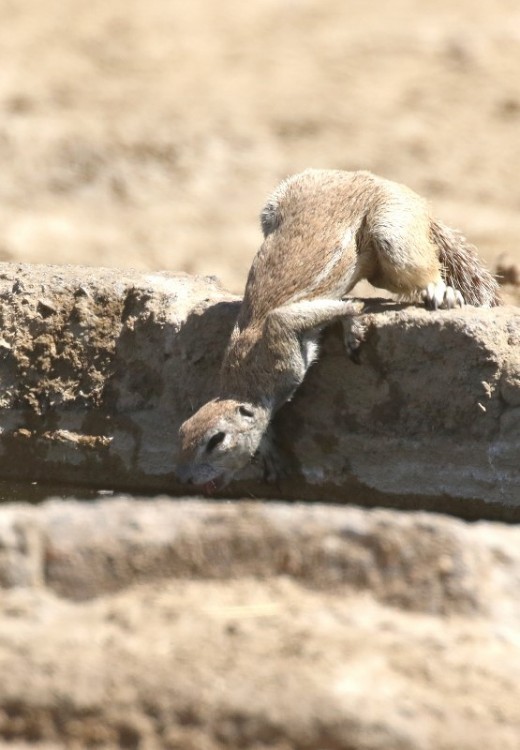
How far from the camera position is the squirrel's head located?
19.7 feet

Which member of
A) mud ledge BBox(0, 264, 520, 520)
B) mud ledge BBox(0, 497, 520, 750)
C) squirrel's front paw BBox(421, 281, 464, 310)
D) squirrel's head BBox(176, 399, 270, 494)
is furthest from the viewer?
squirrel's front paw BBox(421, 281, 464, 310)

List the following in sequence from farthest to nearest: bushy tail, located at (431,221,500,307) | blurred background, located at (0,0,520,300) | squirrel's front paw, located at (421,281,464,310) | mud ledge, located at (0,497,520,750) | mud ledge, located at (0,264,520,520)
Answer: blurred background, located at (0,0,520,300) → bushy tail, located at (431,221,500,307) → squirrel's front paw, located at (421,281,464,310) → mud ledge, located at (0,264,520,520) → mud ledge, located at (0,497,520,750)

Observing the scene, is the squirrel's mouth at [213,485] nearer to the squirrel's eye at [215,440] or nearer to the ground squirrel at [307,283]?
the ground squirrel at [307,283]

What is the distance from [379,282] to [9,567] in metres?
3.51

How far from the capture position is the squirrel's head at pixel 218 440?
5.99 metres

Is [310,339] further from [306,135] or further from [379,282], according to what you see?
[306,135]

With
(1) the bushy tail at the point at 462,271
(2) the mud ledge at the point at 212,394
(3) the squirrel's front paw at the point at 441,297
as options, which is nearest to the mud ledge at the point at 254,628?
(2) the mud ledge at the point at 212,394

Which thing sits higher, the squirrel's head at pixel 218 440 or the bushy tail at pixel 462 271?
the bushy tail at pixel 462 271

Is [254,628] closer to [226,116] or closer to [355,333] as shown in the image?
[355,333]

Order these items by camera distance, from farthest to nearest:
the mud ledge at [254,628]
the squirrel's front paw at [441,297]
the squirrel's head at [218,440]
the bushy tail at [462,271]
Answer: the bushy tail at [462,271] → the squirrel's front paw at [441,297] → the squirrel's head at [218,440] → the mud ledge at [254,628]

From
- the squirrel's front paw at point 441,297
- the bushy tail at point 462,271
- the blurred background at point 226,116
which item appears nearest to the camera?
the squirrel's front paw at point 441,297

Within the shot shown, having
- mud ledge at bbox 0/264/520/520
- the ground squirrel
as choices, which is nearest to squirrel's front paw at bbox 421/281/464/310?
the ground squirrel

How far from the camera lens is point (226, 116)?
11.6 meters

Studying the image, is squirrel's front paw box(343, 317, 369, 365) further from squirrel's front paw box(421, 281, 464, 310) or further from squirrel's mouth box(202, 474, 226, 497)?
squirrel's mouth box(202, 474, 226, 497)
